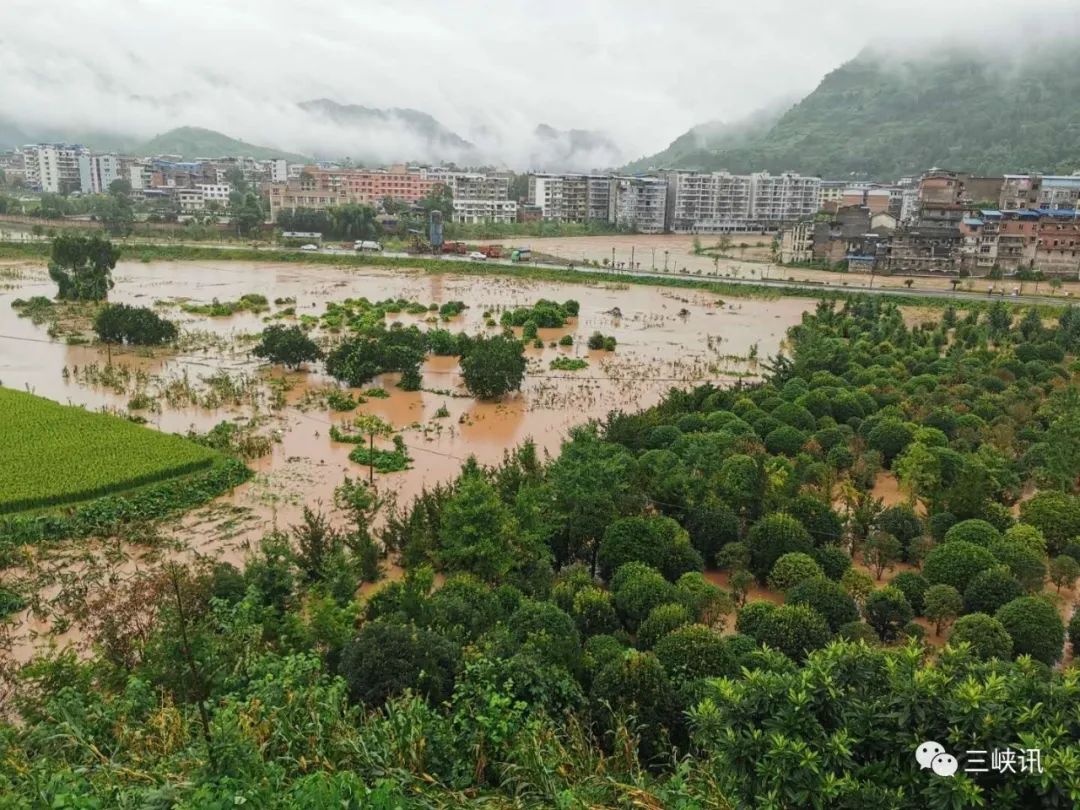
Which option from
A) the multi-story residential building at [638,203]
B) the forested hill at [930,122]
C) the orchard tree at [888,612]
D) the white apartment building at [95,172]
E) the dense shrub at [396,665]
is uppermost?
the forested hill at [930,122]

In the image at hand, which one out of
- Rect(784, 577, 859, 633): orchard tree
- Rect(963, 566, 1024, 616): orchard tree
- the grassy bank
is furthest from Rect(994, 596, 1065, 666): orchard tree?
the grassy bank

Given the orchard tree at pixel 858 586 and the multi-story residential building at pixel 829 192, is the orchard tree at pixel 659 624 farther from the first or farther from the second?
the multi-story residential building at pixel 829 192

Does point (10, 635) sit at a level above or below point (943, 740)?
below

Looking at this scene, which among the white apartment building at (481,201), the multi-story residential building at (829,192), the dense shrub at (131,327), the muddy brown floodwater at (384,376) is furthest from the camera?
the multi-story residential building at (829,192)

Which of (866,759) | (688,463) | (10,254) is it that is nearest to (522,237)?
(10,254)

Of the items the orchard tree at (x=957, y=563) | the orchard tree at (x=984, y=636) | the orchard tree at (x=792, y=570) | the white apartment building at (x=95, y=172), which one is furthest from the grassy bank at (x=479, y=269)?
the white apartment building at (x=95, y=172)

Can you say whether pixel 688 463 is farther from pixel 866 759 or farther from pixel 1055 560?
pixel 866 759
